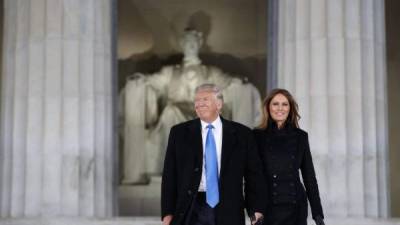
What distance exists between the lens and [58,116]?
13.6m

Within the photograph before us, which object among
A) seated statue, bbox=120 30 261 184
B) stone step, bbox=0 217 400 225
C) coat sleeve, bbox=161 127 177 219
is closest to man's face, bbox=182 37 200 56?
seated statue, bbox=120 30 261 184

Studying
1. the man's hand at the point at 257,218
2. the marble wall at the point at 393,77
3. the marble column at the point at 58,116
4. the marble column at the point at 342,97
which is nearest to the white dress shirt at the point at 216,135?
the man's hand at the point at 257,218

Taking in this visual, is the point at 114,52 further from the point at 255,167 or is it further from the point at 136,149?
the point at 255,167

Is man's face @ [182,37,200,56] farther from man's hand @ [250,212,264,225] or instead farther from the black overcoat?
man's hand @ [250,212,264,225]

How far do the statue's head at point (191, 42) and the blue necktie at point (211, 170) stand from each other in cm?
1233

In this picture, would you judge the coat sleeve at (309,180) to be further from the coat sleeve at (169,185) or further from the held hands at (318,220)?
the coat sleeve at (169,185)

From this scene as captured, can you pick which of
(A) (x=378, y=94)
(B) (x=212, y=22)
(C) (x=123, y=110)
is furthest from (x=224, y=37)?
(A) (x=378, y=94)

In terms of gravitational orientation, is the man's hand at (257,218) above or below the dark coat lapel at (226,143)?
below

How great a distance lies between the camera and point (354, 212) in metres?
13.0

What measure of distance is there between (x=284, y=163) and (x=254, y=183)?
35cm

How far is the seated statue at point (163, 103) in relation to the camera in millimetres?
19438

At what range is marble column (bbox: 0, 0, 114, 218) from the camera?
533 inches

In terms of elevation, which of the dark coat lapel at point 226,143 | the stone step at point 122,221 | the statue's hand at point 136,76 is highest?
the statue's hand at point 136,76

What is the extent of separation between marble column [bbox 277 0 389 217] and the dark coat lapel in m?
5.97
